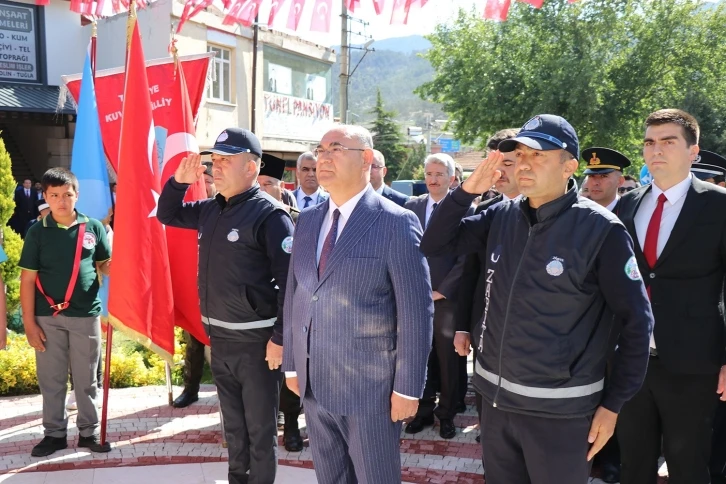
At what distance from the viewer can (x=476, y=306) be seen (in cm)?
326

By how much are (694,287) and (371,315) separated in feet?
5.41

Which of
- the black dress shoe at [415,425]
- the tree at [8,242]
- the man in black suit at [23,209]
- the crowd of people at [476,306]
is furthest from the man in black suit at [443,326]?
the man in black suit at [23,209]

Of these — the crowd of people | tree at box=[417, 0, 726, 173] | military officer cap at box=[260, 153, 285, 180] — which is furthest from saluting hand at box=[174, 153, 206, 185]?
tree at box=[417, 0, 726, 173]

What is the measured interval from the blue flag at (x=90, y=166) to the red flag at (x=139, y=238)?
1.81 ft

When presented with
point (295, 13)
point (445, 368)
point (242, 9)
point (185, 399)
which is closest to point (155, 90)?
point (242, 9)

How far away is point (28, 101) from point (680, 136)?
16251 mm

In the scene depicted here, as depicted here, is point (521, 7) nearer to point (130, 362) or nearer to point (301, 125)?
point (301, 125)

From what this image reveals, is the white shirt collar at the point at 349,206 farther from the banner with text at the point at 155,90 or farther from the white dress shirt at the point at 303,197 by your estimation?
the white dress shirt at the point at 303,197

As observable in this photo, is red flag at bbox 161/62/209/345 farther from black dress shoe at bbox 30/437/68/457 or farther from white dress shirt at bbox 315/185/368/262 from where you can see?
white dress shirt at bbox 315/185/368/262

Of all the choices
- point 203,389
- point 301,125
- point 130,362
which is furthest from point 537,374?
point 301,125

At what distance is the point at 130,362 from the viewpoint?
6.81 meters

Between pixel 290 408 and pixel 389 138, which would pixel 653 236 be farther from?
pixel 389 138

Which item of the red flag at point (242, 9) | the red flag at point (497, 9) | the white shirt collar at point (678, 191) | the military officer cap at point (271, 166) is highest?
the red flag at point (242, 9)

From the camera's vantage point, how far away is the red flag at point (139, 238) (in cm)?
471
